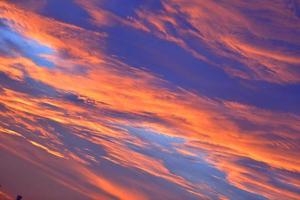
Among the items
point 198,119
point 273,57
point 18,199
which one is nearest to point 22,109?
point 18,199

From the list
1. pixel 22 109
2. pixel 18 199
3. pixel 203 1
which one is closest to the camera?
pixel 203 1

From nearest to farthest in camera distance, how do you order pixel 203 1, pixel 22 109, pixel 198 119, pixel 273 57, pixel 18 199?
pixel 203 1, pixel 273 57, pixel 198 119, pixel 18 199, pixel 22 109

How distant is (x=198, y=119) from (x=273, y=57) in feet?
30.7

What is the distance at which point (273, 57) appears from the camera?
58.5ft

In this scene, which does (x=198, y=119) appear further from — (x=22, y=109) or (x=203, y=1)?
(x=22, y=109)

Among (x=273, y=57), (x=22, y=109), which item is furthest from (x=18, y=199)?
(x=273, y=57)

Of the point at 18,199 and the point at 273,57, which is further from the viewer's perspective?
the point at 18,199

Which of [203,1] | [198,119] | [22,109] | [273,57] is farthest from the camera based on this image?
[22,109]

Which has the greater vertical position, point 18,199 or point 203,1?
point 203,1

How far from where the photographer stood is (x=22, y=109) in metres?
48.6

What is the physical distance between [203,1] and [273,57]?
3871mm

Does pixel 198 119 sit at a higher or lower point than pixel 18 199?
higher

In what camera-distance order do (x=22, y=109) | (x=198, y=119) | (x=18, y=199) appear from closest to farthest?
(x=198, y=119)
(x=18, y=199)
(x=22, y=109)

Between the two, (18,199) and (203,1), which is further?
(18,199)
